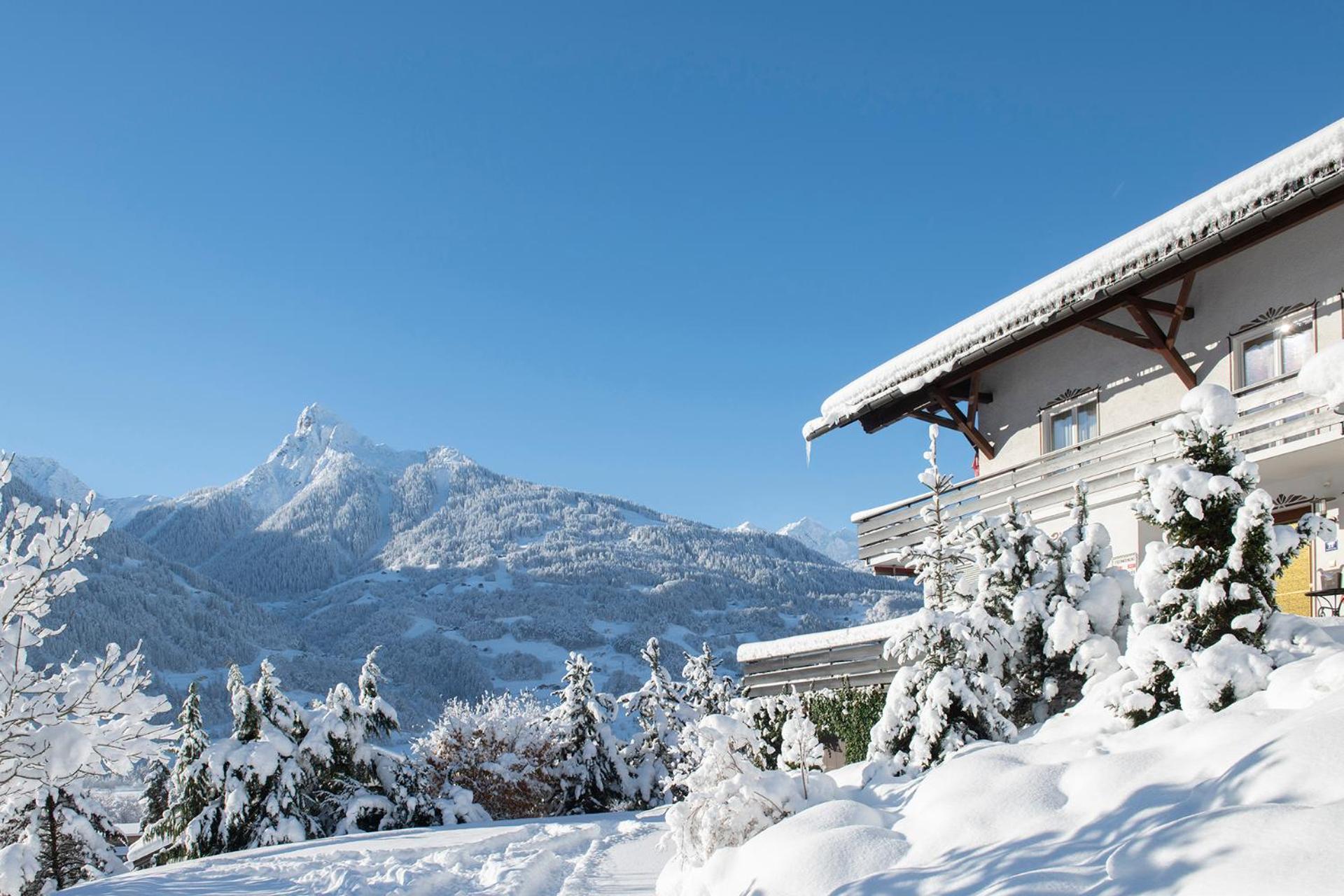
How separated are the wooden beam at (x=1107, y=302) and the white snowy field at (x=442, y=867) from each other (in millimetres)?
8592

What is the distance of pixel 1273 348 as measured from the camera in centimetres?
1250

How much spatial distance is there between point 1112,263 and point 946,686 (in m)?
6.01

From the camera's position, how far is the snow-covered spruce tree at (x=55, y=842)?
1110 centimetres

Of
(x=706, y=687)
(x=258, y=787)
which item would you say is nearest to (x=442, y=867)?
(x=258, y=787)

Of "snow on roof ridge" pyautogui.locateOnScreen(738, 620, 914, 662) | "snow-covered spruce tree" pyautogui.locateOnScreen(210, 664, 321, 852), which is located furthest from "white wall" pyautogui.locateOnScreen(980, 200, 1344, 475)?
"snow-covered spruce tree" pyautogui.locateOnScreen(210, 664, 321, 852)

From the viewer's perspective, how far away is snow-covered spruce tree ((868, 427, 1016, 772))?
10352 mm

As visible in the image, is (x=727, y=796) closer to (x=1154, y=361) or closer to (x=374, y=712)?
(x=1154, y=361)

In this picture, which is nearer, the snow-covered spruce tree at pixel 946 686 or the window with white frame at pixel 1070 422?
the snow-covered spruce tree at pixel 946 686

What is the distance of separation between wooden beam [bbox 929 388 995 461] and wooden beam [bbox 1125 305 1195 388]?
4.39 m

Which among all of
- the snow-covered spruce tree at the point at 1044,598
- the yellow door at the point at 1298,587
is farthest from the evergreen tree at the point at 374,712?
the yellow door at the point at 1298,587

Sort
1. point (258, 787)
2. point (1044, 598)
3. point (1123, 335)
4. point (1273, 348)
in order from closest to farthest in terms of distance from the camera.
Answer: point (1044, 598) → point (1273, 348) → point (1123, 335) → point (258, 787)

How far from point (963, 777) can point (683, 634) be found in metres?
168

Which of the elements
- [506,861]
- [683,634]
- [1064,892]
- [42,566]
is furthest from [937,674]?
[683,634]

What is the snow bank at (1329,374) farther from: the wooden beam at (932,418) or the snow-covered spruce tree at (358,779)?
the snow-covered spruce tree at (358,779)
